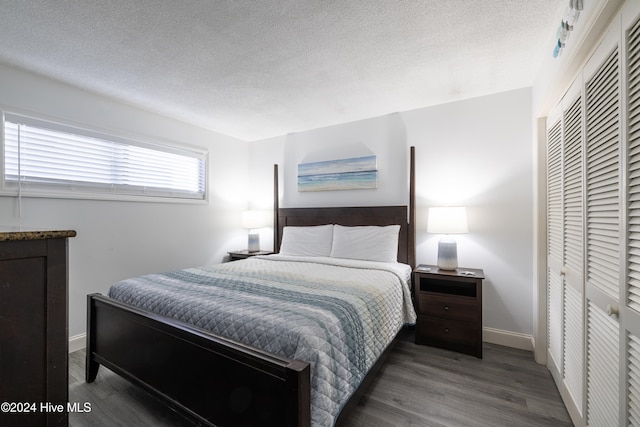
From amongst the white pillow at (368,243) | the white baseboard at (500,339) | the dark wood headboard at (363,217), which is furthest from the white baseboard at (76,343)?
the white pillow at (368,243)

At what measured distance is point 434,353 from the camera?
242 cm

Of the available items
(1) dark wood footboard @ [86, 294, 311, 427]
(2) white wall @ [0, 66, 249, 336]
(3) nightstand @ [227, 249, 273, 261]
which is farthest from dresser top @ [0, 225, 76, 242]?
(3) nightstand @ [227, 249, 273, 261]

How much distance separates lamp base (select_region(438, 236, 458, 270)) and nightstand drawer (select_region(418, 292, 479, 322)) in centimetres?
29

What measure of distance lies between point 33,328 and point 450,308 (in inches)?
104

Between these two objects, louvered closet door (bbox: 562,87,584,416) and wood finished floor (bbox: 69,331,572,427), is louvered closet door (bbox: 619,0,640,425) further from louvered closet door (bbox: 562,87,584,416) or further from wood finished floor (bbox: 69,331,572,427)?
wood finished floor (bbox: 69,331,572,427)

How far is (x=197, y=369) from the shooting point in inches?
→ 54.7

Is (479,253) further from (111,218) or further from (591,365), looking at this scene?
(111,218)

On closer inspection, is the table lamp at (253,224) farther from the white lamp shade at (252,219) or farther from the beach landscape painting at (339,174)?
the beach landscape painting at (339,174)

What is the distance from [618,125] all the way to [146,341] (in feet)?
8.24

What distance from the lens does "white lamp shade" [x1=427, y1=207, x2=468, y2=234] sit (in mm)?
2516

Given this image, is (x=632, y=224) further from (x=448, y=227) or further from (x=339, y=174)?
(x=339, y=174)

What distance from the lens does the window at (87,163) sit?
2244 mm

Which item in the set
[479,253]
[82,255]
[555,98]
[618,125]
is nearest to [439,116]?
[555,98]

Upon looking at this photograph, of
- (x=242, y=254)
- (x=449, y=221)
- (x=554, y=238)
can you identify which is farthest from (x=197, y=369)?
(x=554, y=238)
